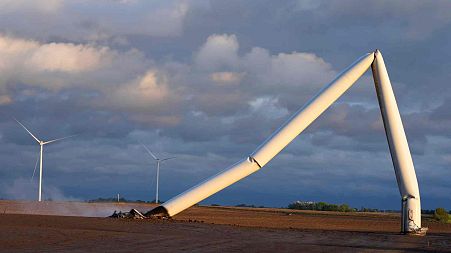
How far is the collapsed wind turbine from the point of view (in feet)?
132

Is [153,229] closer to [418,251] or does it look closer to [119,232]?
[119,232]

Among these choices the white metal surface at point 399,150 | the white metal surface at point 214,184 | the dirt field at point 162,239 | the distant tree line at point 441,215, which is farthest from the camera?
the distant tree line at point 441,215

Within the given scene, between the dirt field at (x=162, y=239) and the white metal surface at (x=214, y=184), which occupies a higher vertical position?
the white metal surface at (x=214, y=184)

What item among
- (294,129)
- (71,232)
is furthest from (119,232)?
(294,129)

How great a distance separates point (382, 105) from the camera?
4166 centimetres

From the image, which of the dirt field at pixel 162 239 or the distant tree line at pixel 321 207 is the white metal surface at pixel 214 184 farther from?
the distant tree line at pixel 321 207

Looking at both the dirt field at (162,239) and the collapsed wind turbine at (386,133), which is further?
the collapsed wind turbine at (386,133)

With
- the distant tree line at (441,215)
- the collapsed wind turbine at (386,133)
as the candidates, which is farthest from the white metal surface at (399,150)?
the distant tree line at (441,215)

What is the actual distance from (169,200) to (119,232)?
11441 mm

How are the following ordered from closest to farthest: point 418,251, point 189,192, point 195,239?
point 418,251
point 195,239
point 189,192

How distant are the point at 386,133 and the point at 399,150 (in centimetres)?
139

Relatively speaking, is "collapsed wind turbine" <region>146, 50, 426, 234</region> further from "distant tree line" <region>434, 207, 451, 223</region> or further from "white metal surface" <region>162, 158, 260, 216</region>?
"distant tree line" <region>434, 207, 451, 223</region>

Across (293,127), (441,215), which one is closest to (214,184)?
(293,127)

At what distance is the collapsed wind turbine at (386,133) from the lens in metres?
40.2
